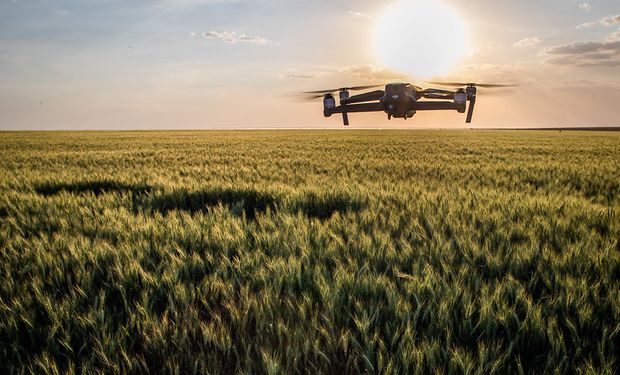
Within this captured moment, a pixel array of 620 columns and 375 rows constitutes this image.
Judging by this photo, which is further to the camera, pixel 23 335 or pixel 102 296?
pixel 102 296

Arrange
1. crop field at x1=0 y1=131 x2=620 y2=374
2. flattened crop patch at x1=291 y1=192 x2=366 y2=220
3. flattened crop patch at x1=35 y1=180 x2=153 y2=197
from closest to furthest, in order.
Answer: crop field at x1=0 y1=131 x2=620 y2=374 → flattened crop patch at x1=291 y1=192 x2=366 y2=220 → flattened crop patch at x1=35 y1=180 x2=153 y2=197

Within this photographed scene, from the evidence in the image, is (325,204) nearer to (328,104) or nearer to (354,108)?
(328,104)

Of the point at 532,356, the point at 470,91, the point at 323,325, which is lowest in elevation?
the point at 532,356

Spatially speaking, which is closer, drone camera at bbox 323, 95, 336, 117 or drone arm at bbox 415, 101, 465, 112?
drone arm at bbox 415, 101, 465, 112

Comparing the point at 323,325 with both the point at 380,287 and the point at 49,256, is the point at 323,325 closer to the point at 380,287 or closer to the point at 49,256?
the point at 380,287

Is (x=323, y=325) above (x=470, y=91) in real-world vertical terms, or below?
below

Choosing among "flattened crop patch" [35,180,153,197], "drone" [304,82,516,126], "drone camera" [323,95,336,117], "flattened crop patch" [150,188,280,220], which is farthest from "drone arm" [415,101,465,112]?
"flattened crop patch" [35,180,153,197]

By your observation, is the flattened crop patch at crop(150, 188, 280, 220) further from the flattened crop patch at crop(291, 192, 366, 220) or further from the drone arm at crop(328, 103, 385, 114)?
the drone arm at crop(328, 103, 385, 114)

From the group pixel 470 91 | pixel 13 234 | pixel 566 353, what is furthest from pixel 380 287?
pixel 470 91

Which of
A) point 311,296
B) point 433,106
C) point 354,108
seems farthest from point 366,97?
point 311,296
